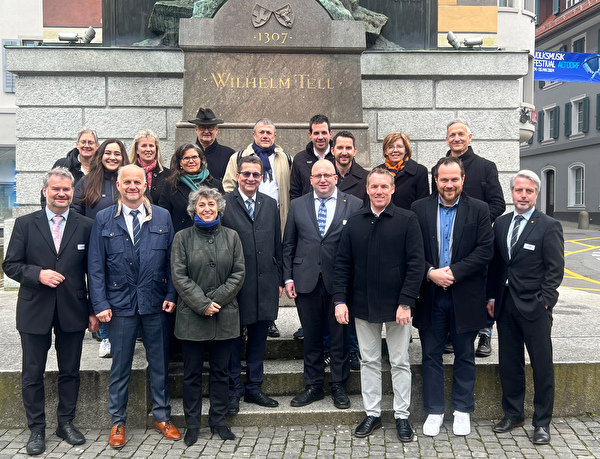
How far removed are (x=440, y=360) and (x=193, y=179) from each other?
239cm

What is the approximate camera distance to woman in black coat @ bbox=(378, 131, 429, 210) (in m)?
5.21

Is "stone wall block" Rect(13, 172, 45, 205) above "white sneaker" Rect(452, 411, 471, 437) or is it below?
above

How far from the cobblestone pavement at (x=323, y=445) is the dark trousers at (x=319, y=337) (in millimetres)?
408

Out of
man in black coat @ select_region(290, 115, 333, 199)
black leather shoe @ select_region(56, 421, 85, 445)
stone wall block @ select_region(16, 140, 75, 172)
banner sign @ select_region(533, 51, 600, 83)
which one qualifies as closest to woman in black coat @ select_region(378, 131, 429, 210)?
man in black coat @ select_region(290, 115, 333, 199)

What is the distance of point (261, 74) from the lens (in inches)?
301

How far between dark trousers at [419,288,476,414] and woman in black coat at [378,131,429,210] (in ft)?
3.44

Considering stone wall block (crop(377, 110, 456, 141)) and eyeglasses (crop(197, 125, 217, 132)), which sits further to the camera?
stone wall block (crop(377, 110, 456, 141))

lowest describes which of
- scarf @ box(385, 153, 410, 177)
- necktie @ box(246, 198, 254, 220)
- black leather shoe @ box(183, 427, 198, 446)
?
black leather shoe @ box(183, 427, 198, 446)

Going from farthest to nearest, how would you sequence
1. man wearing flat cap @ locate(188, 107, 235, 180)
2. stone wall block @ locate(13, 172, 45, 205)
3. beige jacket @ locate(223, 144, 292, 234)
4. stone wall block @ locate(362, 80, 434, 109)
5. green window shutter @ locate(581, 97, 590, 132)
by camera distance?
1. green window shutter @ locate(581, 97, 590, 132)
2. stone wall block @ locate(362, 80, 434, 109)
3. stone wall block @ locate(13, 172, 45, 205)
4. man wearing flat cap @ locate(188, 107, 235, 180)
5. beige jacket @ locate(223, 144, 292, 234)

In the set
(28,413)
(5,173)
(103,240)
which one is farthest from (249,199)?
(5,173)

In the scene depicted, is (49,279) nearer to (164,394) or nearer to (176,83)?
(164,394)

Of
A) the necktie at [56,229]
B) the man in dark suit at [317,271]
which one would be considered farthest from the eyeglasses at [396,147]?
the necktie at [56,229]

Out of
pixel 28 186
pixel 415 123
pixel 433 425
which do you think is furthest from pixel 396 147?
pixel 28 186

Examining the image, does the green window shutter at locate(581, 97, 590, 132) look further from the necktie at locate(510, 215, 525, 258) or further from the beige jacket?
the necktie at locate(510, 215, 525, 258)
